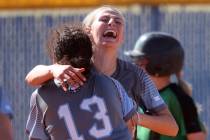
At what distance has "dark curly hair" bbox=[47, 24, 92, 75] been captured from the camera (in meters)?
3.95

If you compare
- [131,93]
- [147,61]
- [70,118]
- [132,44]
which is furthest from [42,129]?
[132,44]

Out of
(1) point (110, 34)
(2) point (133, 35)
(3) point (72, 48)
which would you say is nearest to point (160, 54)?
(1) point (110, 34)

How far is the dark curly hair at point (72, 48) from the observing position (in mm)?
3953

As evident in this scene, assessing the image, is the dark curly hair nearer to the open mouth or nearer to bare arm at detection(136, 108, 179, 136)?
the open mouth

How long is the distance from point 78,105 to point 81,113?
0.13 ft

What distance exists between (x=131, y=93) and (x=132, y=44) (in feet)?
17.4

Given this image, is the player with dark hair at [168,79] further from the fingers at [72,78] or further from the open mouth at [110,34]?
the fingers at [72,78]

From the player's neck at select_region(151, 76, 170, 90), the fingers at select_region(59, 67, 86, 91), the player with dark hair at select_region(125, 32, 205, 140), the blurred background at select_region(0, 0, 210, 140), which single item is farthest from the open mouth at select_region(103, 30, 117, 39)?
the blurred background at select_region(0, 0, 210, 140)

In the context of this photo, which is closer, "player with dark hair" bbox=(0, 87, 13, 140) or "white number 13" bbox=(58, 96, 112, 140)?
"white number 13" bbox=(58, 96, 112, 140)

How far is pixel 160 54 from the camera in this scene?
607 cm

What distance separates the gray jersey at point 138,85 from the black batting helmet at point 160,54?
4.48 feet

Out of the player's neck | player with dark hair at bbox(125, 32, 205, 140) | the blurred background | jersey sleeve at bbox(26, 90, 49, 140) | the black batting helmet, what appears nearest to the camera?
jersey sleeve at bbox(26, 90, 49, 140)

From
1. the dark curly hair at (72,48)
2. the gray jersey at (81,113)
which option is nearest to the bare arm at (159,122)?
the gray jersey at (81,113)

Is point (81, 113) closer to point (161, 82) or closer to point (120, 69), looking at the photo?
point (120, 69)
